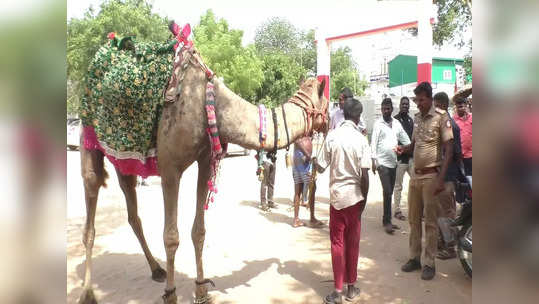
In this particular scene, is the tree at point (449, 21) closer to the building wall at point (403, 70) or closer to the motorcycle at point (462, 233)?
the motorcycle at point (462, 233)

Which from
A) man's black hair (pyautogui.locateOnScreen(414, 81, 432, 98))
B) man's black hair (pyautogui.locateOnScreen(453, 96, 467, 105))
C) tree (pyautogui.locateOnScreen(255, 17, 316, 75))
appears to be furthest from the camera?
tree (pyautogui.locateOnScreen(255, 17, 316, 75))

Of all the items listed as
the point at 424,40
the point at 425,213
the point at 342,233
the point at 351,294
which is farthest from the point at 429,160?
the point at 424,40

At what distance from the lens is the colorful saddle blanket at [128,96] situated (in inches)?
123

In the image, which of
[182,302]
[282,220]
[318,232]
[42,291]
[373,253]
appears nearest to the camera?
[42,291]

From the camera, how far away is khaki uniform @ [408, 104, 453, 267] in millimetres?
4227

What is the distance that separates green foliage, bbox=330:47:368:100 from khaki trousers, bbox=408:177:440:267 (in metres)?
40.0

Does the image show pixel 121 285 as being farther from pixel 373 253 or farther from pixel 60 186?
pixel 60 186

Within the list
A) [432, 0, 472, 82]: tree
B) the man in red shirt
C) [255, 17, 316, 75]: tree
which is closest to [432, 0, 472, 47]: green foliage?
[432, 0, 472, 82]: tree

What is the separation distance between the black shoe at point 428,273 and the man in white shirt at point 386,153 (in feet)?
5.48

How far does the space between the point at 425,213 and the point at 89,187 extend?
355 centimetres

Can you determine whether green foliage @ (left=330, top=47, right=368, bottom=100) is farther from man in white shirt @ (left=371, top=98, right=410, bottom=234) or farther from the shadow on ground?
the shadow on ground

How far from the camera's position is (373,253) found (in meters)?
5.25

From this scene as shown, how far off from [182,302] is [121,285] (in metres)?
0.86

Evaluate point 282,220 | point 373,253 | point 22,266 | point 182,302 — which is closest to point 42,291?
point 22,266
